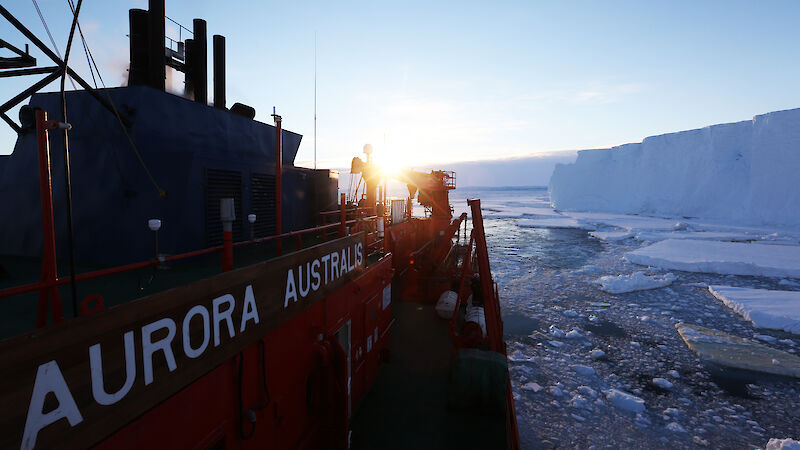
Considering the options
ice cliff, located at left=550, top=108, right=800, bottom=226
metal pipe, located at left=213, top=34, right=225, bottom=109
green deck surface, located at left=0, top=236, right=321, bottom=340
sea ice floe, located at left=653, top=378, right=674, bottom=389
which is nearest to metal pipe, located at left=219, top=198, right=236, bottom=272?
green deck surface, located at left=0, top=236, right=321, bottom=340

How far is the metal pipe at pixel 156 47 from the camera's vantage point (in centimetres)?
816

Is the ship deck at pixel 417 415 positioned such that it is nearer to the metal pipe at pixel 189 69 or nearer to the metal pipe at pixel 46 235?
the metal pipe at pixel 46 235

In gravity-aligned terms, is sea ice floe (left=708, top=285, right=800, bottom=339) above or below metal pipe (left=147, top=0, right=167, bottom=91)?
below

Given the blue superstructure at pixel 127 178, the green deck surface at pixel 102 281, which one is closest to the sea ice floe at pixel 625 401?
the green deck surface at pixel 102 281

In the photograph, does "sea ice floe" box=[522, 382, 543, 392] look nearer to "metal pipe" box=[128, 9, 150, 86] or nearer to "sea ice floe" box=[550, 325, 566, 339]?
"sea ice floe" box=[550, 325, 566, 339]

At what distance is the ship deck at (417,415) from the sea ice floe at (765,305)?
17.3m

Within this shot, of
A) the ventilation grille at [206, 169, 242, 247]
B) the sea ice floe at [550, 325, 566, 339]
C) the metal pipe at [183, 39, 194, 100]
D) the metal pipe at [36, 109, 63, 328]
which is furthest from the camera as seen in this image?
the sea ice floe at [550, 325, 566, 339]

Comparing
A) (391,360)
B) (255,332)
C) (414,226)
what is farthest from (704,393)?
(255,332)

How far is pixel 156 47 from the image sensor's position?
8281 millimetres

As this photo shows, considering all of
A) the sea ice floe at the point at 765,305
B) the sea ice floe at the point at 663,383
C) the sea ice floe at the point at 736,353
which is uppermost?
the sea ice floe at the point at 765,305

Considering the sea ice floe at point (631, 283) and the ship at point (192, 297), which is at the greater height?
the ship at point (192, 297)

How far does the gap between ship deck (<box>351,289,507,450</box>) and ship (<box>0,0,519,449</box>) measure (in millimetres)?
41

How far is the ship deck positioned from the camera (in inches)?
281

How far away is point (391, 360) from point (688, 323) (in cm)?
1588
